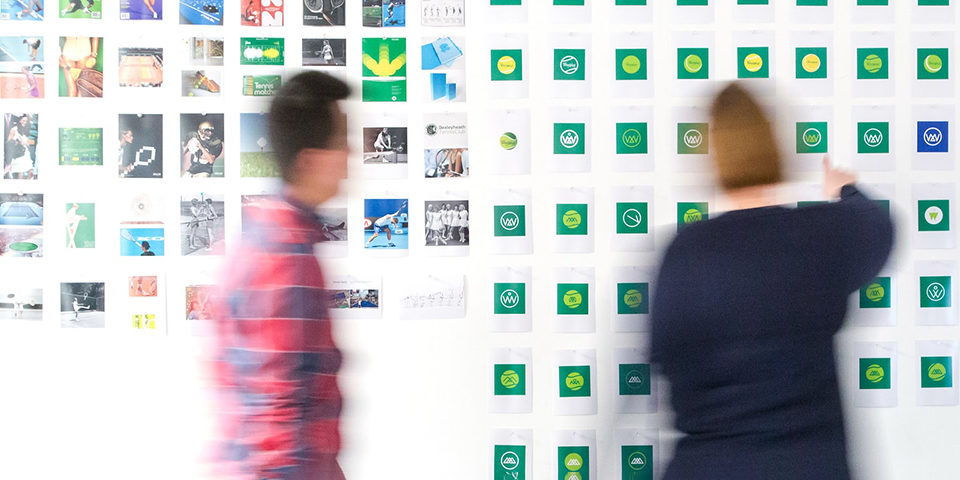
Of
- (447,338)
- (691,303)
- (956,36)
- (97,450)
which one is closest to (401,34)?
(447,338)

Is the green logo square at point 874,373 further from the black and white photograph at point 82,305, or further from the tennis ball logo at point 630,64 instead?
the black and white photograph at point 82,305

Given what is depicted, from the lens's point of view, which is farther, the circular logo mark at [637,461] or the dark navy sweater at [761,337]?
the circular logo mark at [637,461]

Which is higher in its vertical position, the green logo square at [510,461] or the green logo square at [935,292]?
the green logo square at [935,292]

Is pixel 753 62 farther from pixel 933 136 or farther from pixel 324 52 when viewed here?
pixel 324 52

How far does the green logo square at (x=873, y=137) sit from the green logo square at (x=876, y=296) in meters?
0.40

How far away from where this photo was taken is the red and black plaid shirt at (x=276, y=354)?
1148mm

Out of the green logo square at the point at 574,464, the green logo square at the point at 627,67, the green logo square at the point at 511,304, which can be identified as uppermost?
the green logo square at the point at 627,67

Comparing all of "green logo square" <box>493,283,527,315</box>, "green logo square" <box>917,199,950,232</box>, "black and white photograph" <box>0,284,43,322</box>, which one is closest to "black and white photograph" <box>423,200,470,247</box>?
"green logo square" <box>493,283,527,315</box>

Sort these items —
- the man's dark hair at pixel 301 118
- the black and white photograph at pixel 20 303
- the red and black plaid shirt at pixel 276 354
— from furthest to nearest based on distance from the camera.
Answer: the black and white photograph at pixel 20 303
the man's dark hair at pixel 301 118
the red and black plaid shirt at pixel 276 354

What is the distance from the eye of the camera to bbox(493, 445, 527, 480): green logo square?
2.11 meters

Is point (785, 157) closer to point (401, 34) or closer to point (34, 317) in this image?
point (401, 34)

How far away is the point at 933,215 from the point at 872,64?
0.49 metres

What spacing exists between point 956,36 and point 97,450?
2.82 m

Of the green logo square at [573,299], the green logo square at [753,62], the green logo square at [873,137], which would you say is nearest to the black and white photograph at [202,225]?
the green logo square at [573,299]
